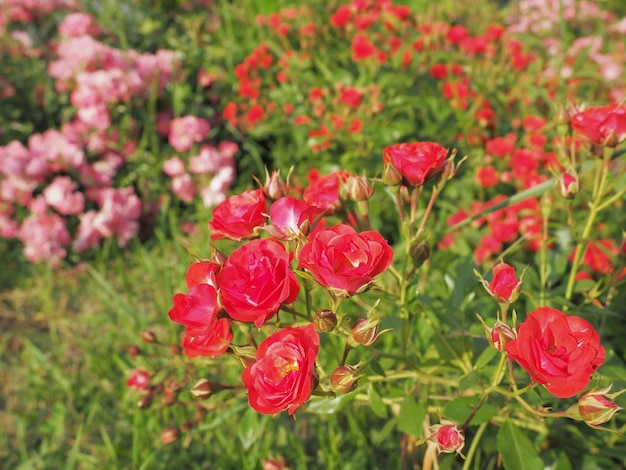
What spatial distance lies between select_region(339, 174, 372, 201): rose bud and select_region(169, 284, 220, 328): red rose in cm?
34

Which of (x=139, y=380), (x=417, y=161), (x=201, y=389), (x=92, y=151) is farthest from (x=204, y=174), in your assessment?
(x=417, y=161)

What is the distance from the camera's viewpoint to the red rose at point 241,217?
3.12 ft

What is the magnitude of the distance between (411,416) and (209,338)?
1.54ft

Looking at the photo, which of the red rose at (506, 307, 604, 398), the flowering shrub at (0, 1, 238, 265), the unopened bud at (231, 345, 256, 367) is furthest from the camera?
the flowering shrub at (0, 1, 238, 265)

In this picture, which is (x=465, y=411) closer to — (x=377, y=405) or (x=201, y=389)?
(x=377, y=405)

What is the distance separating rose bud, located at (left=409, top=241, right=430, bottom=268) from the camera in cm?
96

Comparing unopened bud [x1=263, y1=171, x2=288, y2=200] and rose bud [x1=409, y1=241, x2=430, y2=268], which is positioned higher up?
unopened bud [x1=263, y1=171, x2=288, y2=200]

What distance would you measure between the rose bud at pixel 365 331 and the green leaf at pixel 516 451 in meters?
0.40

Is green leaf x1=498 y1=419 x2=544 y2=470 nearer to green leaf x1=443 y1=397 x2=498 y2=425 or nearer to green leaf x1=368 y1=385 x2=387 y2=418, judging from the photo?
green leaf x1=443 y1=397 x2=498 y2=425

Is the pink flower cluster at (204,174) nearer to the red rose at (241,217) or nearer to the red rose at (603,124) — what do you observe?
the red rose at (241,217)

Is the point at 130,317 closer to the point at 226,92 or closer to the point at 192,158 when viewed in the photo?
the point at 192,158

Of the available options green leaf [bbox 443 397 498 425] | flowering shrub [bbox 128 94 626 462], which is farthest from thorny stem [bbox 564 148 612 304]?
green leaf [bbox 443 397 498 425]

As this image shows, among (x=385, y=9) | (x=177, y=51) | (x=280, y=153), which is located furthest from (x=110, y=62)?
(x=385, y=9)

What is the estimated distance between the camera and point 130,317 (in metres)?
2.35
